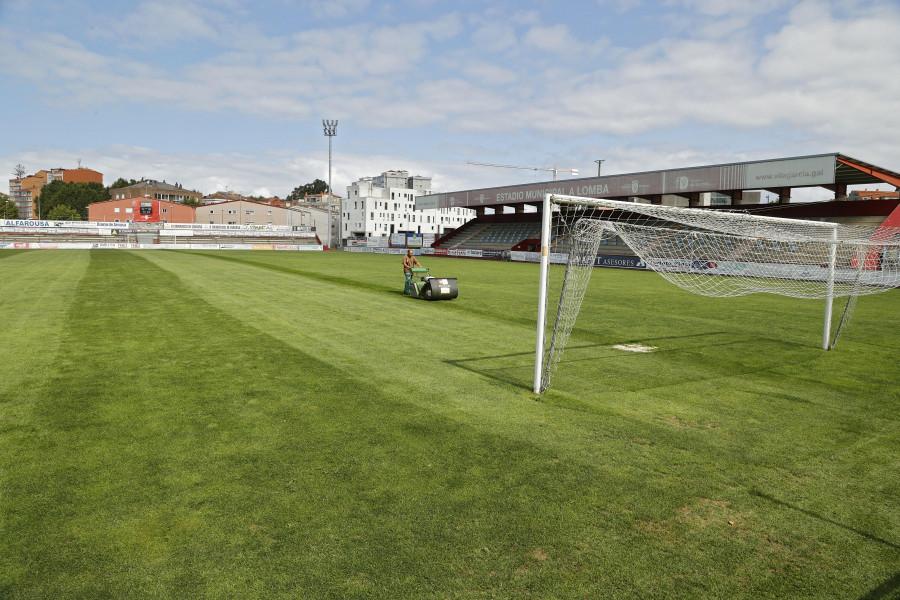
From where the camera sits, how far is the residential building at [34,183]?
13638 centimetres

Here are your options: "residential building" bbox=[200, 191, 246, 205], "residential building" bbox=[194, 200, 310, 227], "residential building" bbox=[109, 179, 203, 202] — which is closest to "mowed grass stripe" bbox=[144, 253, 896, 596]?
"residential building" bbox=[194, 200, 310, 227]

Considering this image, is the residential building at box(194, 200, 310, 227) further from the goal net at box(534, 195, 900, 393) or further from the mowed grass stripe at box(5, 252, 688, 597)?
the mowed grass stripe at box(5, 252, 688, 597)

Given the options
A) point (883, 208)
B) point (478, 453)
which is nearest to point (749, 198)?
point (883, 208)

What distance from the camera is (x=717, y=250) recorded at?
14.5 metres

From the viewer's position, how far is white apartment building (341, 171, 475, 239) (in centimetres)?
10062

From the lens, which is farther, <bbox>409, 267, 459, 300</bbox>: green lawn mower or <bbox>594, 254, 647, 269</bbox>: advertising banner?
<bbox>594, 254, 647, 269</bbox>: advertising banner

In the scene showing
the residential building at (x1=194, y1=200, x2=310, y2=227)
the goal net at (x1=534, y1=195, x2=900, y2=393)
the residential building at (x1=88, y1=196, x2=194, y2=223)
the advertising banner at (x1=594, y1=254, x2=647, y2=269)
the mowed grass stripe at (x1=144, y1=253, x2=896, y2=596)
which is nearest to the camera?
the mowed grass stripe at (x1=144, y1=253, x2=896, y2=596)

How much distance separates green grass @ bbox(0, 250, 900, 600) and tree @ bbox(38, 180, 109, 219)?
124 metres

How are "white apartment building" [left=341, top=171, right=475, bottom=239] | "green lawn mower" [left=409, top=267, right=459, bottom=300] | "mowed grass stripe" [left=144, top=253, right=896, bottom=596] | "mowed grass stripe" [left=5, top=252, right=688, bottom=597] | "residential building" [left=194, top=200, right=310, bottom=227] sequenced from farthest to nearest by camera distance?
"white apartment building" [left=341, top=171, right=475, bottom=239]
"residential building" [left=194, top=200, right=310, bottom=227]
"green lawn mower" [left=409, top=267, right=459, bottom=300]
"mowed grass stripe" [left=144, top=253, right=896, bottom=596]
"mowed grass stripe" [left=5, top=252, right=688, bottom=597]

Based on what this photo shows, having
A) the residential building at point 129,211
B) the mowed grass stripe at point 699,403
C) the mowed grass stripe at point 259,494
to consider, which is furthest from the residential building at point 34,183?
the mowed grass stripe at point 259,494

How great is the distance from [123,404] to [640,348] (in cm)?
845

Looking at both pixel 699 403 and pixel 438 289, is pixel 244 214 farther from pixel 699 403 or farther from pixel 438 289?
pixel 699 403

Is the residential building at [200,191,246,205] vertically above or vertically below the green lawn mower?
above

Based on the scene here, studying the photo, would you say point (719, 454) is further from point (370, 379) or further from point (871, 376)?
point (871, 376)
